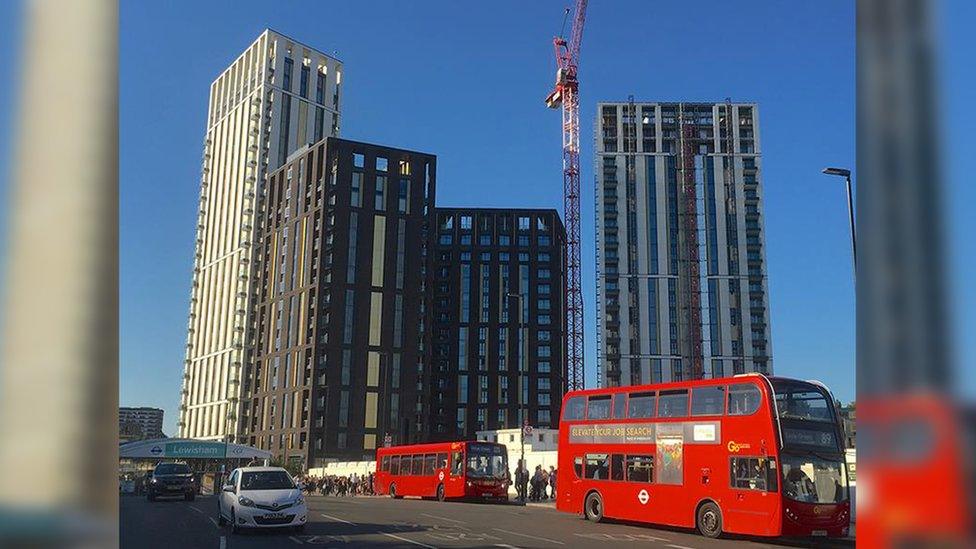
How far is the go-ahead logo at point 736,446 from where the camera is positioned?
18266 millimetres

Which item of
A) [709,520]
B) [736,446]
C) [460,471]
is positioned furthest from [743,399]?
[460,471]

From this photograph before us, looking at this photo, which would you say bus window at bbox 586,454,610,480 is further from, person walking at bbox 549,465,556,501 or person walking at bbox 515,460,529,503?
person walking at bbox 549,465,556,501

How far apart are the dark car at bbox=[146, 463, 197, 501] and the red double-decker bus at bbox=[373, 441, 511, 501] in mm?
10805

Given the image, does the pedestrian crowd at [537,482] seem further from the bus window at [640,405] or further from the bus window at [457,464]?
the bus window at [640,405]

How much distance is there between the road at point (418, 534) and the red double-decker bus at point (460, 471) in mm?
11943

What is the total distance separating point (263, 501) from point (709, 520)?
1020cm

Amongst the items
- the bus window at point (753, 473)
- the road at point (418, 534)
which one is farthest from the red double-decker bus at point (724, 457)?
the road at point (418, 534)

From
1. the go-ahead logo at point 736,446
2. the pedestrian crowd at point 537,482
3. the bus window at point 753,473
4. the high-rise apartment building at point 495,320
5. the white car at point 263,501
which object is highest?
the high-rise apartment building at point 495,320

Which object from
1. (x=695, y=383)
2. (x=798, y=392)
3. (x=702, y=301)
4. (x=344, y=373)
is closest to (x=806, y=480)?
(x=798, y=392)
